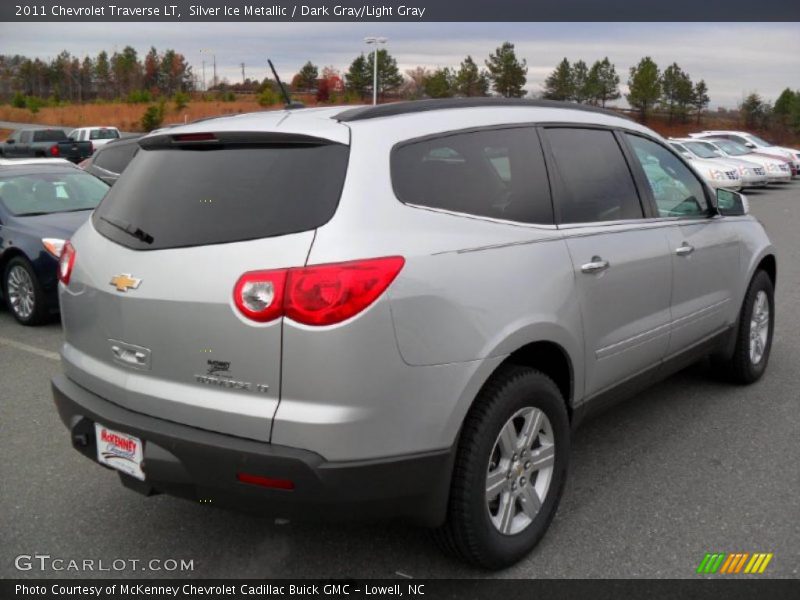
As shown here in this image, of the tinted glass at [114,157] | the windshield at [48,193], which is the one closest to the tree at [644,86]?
the tinted glass at [114,157]

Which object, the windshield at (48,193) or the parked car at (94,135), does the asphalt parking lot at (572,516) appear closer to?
the windshield at (48,193)

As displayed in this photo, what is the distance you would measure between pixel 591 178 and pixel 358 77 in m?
47.3

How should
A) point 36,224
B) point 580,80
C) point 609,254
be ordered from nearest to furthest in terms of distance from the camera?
1. point 609,254
2. point 36,224
3. point 580,80

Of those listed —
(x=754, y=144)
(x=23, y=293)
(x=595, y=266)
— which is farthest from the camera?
(x=754, y=144)

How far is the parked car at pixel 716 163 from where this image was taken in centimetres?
1989

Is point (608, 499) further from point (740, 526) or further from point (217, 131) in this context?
point (217, 131)

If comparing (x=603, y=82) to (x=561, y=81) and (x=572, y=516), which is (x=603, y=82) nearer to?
(x=561, y=81)

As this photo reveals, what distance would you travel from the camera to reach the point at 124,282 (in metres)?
2.75

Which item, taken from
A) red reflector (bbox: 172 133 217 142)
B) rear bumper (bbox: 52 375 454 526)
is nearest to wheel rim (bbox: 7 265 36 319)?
red reflector (bbox: 172 133 217 142)

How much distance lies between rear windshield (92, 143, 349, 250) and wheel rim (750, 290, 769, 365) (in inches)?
139

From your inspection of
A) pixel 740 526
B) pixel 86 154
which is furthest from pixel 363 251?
pixel 86 154

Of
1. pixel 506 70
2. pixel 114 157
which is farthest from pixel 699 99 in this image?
pixel 114 157

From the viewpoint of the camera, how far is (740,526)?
3.26 metres

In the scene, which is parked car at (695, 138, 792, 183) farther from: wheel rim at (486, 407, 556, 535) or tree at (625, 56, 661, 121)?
tree at (625, 56, 661, 121)
